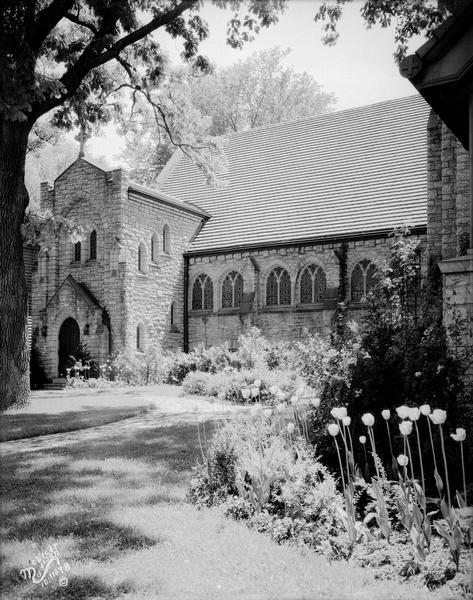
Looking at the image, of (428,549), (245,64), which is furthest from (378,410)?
(245,64)

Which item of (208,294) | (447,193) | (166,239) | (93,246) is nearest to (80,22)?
(447,193)

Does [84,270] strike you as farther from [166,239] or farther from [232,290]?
[232,290]

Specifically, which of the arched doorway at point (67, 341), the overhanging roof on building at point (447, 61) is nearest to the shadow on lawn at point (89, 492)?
the overhanging roof on building at point (447, 61)

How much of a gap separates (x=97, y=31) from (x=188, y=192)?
13993 mm

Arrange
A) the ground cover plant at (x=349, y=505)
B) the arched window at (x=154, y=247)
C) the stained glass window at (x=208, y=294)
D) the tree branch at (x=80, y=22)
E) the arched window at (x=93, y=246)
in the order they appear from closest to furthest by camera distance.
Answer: the ground cover plant at (x=349, y=505)
the tree branch at (x=80, y=22)
the arched window at (x=93, y=246)
the arched window at (x=154, y=247)
the stained glass window at (x=208, y=294)

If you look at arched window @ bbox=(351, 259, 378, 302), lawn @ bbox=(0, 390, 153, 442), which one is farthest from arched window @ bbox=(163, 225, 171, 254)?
lawn @ bbox=(0, 390, 153, 442)

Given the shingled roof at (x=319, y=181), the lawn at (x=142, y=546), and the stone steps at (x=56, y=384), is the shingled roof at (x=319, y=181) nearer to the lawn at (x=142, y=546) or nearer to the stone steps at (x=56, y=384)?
the stone steps at (x=56, y=384)

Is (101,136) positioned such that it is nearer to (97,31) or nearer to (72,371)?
(97,31)

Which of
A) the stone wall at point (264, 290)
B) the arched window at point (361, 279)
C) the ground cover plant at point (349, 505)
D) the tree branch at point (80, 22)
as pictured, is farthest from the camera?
the stone wall at point (264, 290)

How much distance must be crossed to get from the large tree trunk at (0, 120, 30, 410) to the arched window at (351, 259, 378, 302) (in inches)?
492

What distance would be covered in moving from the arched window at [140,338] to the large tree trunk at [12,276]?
9614 mm

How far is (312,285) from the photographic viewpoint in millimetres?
22156

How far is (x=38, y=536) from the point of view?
4742mm

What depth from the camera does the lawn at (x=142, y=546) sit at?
3859 millimetres
